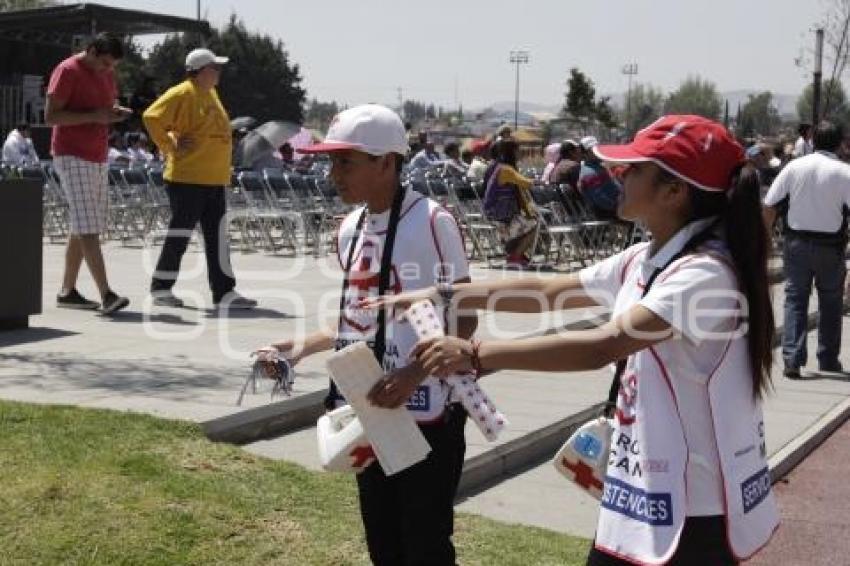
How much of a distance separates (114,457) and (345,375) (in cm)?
229

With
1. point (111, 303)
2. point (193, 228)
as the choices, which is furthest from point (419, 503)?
point (193, 228)

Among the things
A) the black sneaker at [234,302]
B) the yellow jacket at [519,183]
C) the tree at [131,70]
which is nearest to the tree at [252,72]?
the tree at [131,70]

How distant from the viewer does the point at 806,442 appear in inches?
319

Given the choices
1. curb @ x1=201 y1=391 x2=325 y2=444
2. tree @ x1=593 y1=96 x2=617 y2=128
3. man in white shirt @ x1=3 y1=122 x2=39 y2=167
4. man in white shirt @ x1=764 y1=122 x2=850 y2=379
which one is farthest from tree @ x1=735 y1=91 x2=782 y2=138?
curb @ x1=201 y1=391 x2=325 y2=444

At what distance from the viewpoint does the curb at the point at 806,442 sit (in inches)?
294

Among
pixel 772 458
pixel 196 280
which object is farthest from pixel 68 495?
pixel 196 280

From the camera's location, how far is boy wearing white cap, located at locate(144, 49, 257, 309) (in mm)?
10508

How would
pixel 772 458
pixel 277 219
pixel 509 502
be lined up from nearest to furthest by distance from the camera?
pixel 509 502 → pixel 772 458 → pixel 277 219

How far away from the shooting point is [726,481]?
295 centimetres

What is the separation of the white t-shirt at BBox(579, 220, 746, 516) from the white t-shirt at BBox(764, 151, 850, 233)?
25.2ft

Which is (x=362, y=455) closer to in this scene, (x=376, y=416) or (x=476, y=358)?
(x=376, y=416)

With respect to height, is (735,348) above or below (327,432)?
above

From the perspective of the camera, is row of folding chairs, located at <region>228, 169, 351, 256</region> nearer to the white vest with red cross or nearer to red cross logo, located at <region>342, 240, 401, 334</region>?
red cross logo, located at <region>342, 240, 401, 334</region>

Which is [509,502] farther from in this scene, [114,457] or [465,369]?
[465,369]
